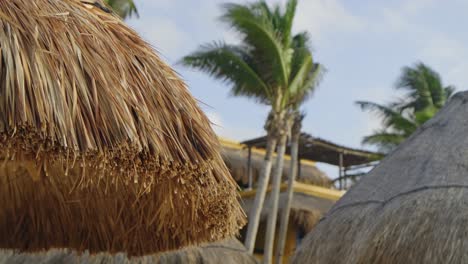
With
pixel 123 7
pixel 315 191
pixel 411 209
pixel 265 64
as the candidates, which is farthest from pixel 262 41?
pixel 411 209

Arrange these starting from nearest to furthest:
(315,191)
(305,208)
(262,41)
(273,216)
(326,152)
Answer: (273,216) → (262,41) → (305,208) → (315,191) → (326,152)

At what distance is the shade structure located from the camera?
327 centimetres

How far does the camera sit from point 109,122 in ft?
11.4

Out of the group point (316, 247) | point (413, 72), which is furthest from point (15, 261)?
point (413, 72)

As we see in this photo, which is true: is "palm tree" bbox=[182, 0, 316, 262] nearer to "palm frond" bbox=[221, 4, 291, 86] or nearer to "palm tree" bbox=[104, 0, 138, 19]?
"palm frond" bbox=[221, 4, 291, 86]

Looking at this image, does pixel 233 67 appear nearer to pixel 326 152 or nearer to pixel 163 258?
pixel 326 152

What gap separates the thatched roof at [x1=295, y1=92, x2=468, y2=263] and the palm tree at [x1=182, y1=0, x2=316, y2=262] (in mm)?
7651

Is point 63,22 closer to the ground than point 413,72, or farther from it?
closer to the ground

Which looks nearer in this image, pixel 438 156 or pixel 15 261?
pixel 438 156

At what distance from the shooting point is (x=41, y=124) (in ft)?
10.5

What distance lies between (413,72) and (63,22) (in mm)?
17232

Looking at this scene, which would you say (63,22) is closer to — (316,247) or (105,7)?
(105,7)

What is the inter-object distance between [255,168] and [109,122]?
14.8m

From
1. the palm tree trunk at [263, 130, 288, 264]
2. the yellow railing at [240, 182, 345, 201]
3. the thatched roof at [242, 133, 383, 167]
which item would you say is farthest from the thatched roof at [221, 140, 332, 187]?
the palm tree trunk at [263, 130, 288, 264]
